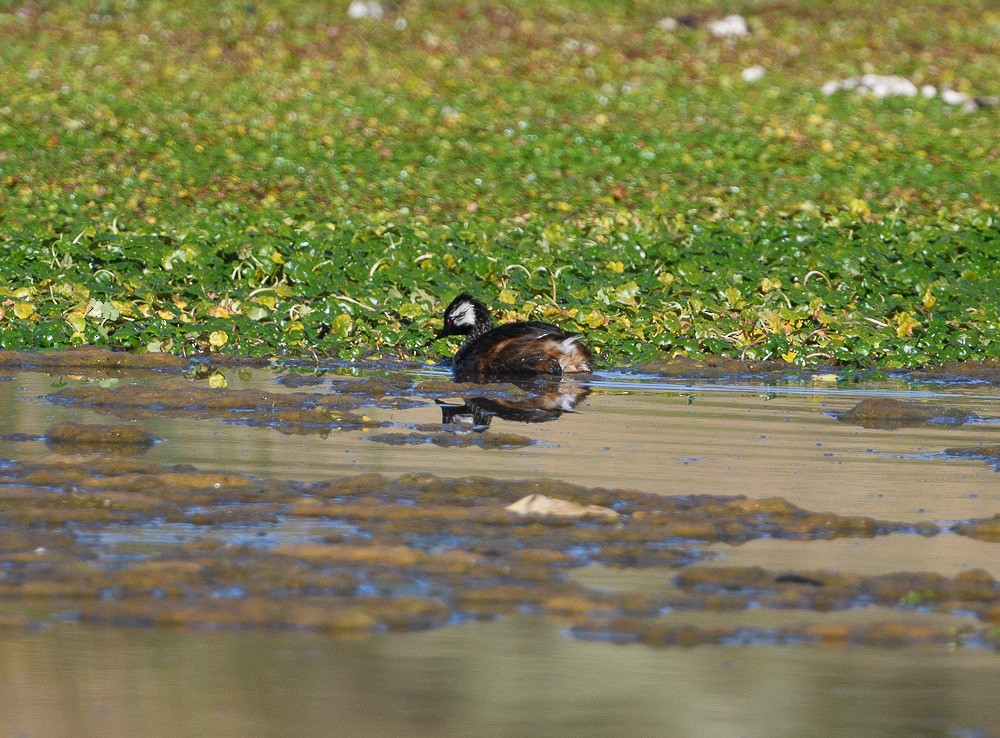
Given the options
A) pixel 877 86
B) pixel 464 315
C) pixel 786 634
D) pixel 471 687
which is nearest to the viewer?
pixel 471 687

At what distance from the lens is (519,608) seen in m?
6.23

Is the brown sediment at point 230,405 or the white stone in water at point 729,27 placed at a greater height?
the white stone in water at point 729,27

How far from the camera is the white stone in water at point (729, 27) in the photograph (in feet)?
111

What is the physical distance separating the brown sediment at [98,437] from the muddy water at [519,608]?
125mm

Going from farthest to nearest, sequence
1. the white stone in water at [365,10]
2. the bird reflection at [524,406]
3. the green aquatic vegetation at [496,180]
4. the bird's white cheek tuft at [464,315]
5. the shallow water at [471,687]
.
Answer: the white stone in water at [365,10] → the green aquatic vegetation at [496,180] → the bird's white cheek tuft at [464,315] → the bird reflection at [524,406] → the shallow water at [471,687]

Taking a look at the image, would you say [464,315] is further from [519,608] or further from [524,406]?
[519,608]

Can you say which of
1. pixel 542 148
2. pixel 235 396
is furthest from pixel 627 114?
pixel 235 396

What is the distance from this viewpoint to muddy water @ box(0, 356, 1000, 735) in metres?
5.27

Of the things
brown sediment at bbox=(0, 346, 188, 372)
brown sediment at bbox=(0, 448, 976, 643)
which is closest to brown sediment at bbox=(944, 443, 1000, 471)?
brown sediment at bbox=(0, 448, 976, 643)

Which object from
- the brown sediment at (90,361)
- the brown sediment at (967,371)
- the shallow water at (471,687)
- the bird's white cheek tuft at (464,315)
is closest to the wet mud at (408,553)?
the shallow water at (471,687)

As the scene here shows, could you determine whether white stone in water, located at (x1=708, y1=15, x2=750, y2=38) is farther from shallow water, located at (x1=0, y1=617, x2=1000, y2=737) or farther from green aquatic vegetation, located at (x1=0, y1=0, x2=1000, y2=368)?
shallow water, located at (x1=0, y1=617, x2=1000, y2=737)

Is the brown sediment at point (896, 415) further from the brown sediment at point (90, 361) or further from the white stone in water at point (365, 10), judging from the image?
the white stone in water at point (365, 10)

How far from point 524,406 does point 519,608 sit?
556 cm

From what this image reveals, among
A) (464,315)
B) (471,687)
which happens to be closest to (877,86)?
(464,315)
